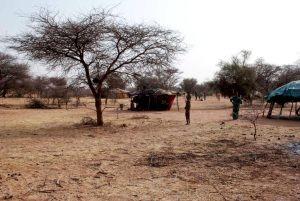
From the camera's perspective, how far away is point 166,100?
3344 centimetres

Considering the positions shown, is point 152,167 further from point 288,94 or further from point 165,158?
point 288,94

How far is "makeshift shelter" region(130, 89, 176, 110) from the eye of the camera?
3303 cm

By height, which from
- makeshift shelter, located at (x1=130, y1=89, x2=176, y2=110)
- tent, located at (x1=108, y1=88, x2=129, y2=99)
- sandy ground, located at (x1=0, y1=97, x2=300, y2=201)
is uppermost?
tent, located at (x1=108, y1=88, x2=129, y2=99)

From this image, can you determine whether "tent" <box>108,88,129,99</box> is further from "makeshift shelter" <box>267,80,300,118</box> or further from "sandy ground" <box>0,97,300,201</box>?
"sandy ground" <box>0,97,300,201</box>

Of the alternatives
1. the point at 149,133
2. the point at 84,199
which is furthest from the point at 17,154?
the point at 149,133

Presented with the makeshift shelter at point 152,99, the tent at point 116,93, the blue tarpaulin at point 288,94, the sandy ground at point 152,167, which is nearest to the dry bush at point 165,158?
the sandy ground at point 152,167

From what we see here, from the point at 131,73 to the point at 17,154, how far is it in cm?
868

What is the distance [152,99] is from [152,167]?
24132 millimetres

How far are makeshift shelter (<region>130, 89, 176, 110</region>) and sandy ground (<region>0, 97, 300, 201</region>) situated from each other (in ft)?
61.0

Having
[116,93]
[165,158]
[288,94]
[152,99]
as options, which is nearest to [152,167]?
[165,158]

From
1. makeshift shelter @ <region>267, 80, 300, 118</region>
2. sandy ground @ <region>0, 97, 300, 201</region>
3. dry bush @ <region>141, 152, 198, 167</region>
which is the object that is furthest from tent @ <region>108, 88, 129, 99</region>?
dry bush @ <region>141, 152, 198, 167</region>

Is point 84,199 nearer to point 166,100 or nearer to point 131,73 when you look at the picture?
point 131,73

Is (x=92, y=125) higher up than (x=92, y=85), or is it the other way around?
(x=92, y=85)

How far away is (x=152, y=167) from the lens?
8.95 metres
